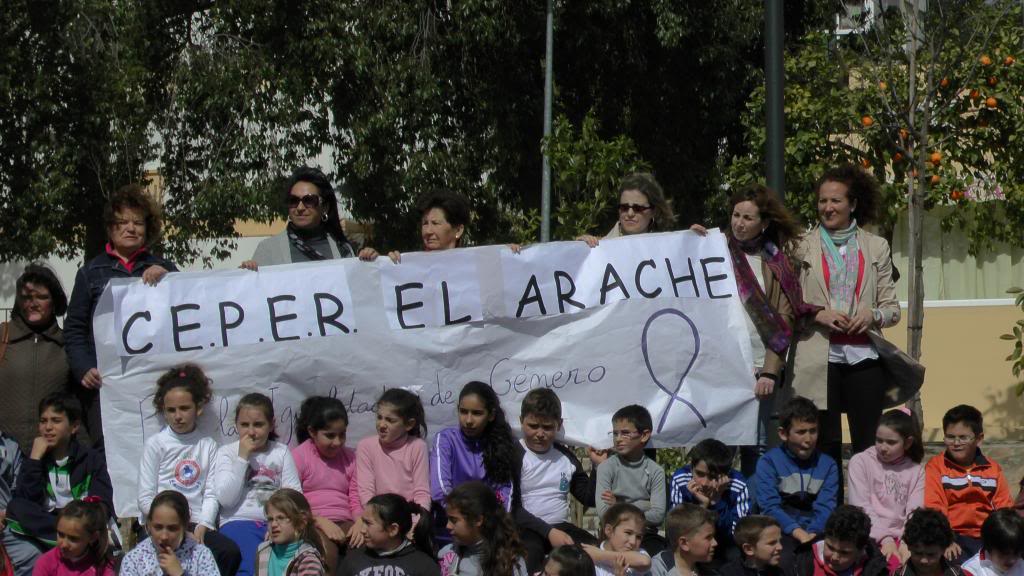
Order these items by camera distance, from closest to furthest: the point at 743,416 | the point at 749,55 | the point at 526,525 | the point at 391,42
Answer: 1. the point at 526,525
2. the point at 743,416
3. the point at 391,42
4. the point at 749,55

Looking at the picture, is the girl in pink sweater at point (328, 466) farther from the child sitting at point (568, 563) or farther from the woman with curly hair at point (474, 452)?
the child sitting at point (568, 563)

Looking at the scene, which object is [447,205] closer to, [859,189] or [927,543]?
[859,189]

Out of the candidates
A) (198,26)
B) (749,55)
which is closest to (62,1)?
(198,26)

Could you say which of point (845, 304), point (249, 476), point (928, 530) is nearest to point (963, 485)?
point (928, 530)

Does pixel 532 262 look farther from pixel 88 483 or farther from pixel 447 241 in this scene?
pixel 88 483

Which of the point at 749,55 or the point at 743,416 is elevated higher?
the point at 749,55

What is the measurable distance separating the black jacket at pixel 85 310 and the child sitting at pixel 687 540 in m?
2.89

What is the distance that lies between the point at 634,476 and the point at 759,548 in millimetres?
694

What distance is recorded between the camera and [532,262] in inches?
301

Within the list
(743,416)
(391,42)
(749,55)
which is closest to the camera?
(743,416)

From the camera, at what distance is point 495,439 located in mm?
7180

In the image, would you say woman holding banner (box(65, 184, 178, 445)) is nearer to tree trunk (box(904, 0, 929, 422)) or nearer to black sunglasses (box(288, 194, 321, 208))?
black sunglasses (box(288, 194, 321, 208))

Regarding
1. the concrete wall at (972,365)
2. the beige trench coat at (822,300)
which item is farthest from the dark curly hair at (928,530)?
the concrete wall at (972,365)

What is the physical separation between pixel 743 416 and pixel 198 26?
8.94 meters
